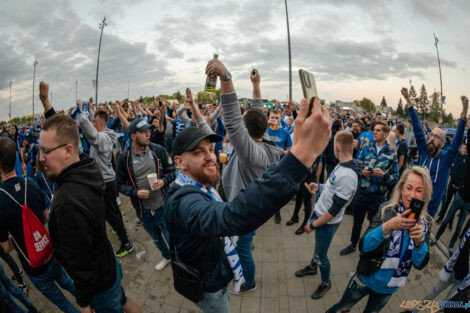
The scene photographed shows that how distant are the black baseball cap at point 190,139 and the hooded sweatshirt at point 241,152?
1.11ft

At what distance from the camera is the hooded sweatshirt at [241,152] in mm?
1951

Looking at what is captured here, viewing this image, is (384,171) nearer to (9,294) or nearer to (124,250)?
(124,250)

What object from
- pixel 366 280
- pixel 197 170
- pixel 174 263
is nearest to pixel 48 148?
pixel 197 170

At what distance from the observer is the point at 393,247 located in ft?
7.06

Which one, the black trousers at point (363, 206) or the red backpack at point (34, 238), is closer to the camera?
the red backpack at point (34, 238)

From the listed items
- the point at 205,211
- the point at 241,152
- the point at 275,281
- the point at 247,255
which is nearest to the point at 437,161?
the point at 275,281

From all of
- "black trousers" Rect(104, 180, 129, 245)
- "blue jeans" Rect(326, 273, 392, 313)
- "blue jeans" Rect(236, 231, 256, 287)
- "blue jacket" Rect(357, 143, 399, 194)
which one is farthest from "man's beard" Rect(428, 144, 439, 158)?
"black trousers" Rect(104, 180, 129, 245)

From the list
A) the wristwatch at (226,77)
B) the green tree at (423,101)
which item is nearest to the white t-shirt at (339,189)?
the wristwatch at (226,77)

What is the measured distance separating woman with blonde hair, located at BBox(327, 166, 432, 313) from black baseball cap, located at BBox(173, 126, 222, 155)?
5.78 feet

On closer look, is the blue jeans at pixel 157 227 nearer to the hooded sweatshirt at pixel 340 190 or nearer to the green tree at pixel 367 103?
the hooded sweatshirt at pixel 340 190

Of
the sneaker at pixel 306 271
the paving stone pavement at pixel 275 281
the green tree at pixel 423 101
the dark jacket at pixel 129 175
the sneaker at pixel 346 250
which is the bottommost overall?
the paving stone pavement at pixel 275 281

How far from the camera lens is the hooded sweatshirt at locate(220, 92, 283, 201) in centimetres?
195

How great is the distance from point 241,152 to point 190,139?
29.4 inches

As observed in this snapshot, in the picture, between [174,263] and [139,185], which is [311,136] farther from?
[139,185]
